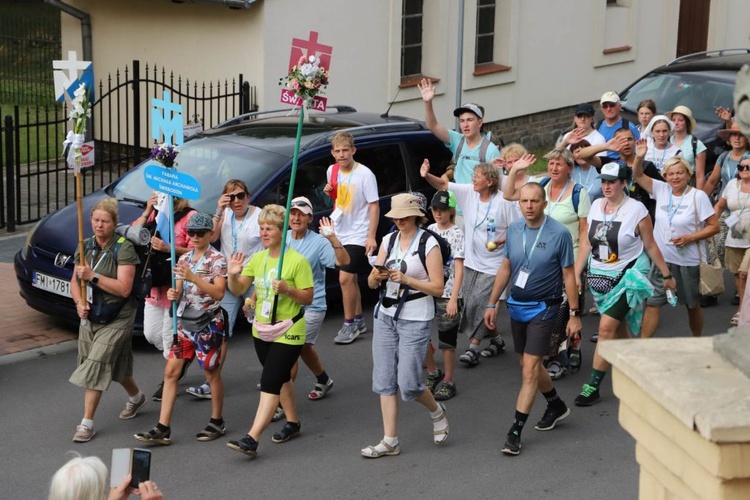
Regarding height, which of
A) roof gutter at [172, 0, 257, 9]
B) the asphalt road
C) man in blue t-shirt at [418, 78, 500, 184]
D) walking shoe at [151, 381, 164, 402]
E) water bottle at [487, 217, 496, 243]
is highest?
roof gutter at [172, 0, 257, 9]

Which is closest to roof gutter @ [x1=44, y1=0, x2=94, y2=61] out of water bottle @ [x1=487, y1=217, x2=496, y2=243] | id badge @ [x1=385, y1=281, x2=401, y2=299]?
water bottle @ [x1=487, y1=217, x2=496, y2=243]

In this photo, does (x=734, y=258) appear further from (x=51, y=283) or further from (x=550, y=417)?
(x=51, y=283)

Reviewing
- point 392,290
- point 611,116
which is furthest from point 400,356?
point 611,116

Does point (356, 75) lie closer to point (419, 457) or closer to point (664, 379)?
point (419, 457)

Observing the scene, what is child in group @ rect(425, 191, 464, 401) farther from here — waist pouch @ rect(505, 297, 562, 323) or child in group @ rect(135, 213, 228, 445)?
child in group @ rect(135, 213, 228, 445)

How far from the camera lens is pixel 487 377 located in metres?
8.98

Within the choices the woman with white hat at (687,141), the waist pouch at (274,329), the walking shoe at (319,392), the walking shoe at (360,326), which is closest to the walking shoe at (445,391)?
the walking shoe at (319,392)

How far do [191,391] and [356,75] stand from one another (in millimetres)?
8612

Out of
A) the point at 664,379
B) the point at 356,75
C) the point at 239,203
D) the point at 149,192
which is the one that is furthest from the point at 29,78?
the point at 664,379

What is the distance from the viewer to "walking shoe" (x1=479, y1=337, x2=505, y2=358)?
372 inches

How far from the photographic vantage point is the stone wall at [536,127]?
737 inches

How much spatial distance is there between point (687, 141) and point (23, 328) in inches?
257

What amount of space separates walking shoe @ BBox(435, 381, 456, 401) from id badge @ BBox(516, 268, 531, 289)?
1.32 m

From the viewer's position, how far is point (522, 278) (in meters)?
7.52
